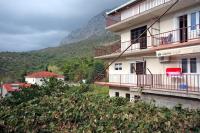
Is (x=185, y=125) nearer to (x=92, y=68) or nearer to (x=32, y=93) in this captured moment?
(x=32, y=93)

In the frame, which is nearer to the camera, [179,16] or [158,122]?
[158,122]

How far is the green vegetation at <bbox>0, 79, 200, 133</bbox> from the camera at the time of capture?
10.3 metres

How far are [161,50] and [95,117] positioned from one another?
703cm

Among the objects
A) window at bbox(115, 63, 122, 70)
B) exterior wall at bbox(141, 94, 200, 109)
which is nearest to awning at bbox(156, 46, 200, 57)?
exterior wall at bbox(141, 94, 200, 109)

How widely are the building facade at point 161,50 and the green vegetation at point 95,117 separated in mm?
2980

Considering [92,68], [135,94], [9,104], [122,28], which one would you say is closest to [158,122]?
[135,94]

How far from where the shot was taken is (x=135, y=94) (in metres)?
19.8

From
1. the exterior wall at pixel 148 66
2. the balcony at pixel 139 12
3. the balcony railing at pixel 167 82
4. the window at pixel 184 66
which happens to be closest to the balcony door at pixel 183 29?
the balcony at pixel 139 12

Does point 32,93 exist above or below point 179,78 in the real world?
below

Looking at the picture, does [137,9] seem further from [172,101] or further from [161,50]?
[172,101]

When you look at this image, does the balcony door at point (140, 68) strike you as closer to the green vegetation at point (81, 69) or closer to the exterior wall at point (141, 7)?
the exterior wall at point (141, 7)

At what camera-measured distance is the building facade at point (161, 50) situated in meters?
15.0

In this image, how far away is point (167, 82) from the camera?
16719 mm

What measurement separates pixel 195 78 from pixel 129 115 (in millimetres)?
6180
